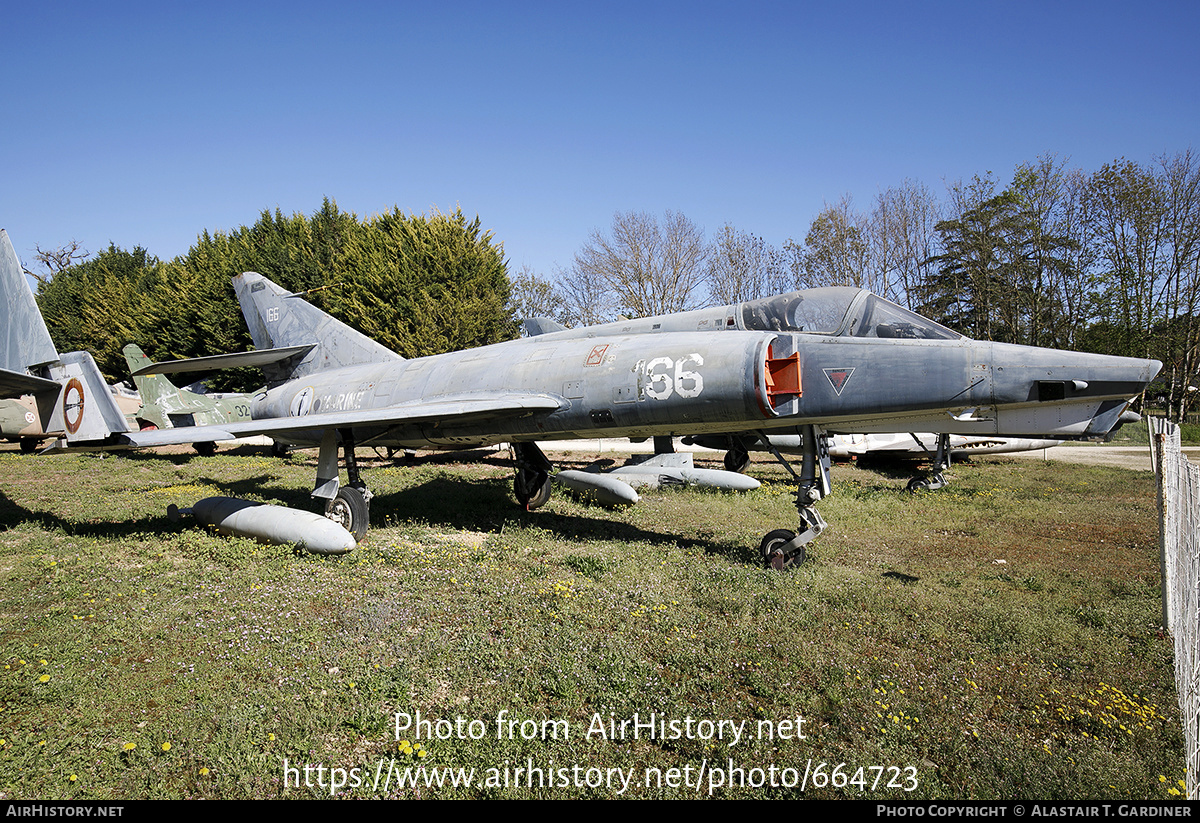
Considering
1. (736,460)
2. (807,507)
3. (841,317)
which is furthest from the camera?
(736,460)

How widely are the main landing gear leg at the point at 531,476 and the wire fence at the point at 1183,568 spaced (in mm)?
8789

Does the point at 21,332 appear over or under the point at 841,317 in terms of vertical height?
over

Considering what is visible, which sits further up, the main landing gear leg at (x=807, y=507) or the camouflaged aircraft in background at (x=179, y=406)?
the camouflaged aircraft in background at (x=179, y=406)

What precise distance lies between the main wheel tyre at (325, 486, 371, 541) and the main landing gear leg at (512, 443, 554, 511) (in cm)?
315

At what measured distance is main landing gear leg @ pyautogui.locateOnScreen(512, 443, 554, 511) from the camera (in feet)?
38.9

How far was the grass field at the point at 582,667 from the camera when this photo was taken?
3.68 m

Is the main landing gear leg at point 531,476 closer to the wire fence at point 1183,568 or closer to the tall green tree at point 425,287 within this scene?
the wire fence at point 1183,568

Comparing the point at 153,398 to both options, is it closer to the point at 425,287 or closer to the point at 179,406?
the point at 179,406

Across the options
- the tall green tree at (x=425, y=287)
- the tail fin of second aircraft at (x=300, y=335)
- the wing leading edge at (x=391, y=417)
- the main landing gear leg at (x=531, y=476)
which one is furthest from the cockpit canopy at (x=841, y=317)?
the tall green tree at (x=425, y=287)

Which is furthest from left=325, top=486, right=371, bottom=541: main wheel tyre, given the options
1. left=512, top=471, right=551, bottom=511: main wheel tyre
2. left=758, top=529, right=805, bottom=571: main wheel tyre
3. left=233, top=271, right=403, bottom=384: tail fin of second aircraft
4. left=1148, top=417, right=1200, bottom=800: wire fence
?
left=1148, top=417, right=1200, bottom=800: wire fence

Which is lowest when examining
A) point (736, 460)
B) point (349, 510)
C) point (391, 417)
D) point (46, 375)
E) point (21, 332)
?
point (736, 460)

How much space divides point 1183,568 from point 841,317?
3.93m

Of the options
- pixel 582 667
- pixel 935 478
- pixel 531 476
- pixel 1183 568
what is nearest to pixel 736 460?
pixel 935 478

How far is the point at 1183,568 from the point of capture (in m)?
4.88
